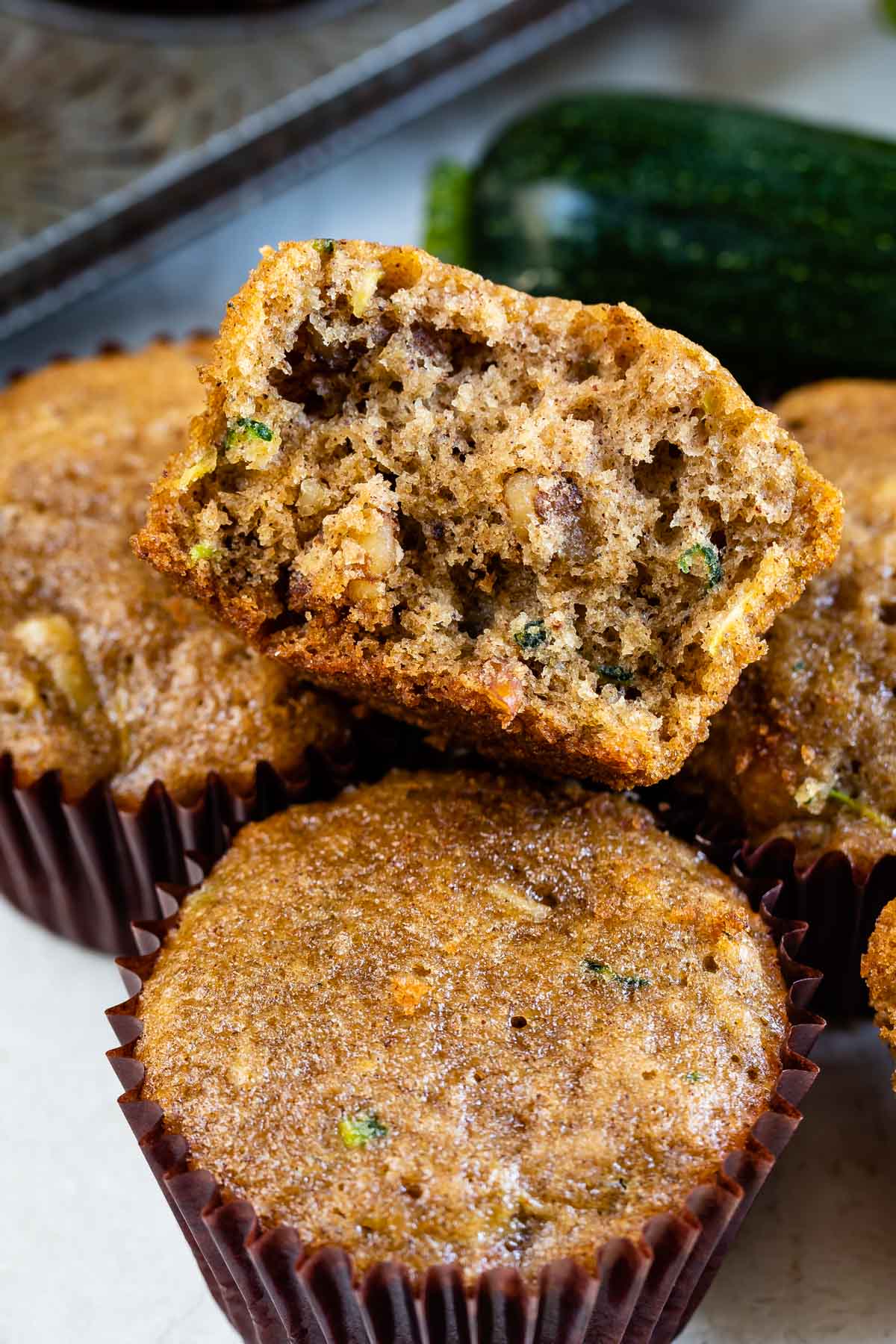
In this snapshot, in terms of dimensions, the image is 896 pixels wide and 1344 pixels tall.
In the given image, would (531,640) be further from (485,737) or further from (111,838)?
(111,838)

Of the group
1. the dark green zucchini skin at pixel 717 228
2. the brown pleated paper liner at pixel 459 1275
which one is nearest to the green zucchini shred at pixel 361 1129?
the brown pleated paper liner at pixel 459 1275

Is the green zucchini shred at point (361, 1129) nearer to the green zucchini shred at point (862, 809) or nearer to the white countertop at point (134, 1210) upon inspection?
the white countertop at point (134, 1210)

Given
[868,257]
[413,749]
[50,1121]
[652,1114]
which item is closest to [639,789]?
[413,749]

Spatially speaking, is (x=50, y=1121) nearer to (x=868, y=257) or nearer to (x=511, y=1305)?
(x=511, y=1305)

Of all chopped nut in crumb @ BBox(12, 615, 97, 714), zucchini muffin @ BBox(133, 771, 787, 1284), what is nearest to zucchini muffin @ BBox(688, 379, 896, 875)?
zucchini muffin @ BBox(133, 771, 787, 1284)

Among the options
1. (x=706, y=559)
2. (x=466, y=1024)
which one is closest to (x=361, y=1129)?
(x=466, y=1024)
